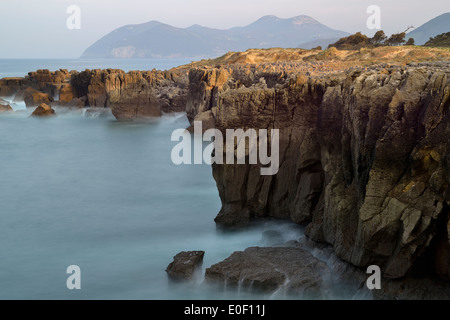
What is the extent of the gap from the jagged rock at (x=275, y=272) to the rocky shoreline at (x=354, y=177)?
3 cm

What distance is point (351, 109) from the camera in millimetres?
12078

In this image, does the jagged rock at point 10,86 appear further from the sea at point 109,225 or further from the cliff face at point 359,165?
the cliff face at point 359,165

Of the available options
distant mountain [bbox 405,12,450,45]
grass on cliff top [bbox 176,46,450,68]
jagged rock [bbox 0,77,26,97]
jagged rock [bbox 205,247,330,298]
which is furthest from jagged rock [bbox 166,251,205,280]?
distant mountain [bbox 405,12,450,45]

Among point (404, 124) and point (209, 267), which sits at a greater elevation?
point (404, 124)

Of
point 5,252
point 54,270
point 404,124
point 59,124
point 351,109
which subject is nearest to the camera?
point 404,124

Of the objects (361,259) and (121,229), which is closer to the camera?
(361,259)

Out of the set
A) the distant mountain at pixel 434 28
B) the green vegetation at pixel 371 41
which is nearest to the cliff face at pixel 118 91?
the green vegetation at pixel 371 41

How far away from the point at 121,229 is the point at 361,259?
9227 millimetres

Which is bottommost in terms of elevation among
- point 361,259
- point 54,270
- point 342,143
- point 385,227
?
point 54,270

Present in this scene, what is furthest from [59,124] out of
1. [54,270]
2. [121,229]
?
[54,270]

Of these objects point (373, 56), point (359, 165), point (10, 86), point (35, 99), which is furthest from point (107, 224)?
point (10, 86)

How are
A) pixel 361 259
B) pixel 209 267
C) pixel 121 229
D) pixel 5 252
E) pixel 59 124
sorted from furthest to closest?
pixel 59 124, pixel 121 229, pixel 5 252, pixel 209 267, pixel 361 259

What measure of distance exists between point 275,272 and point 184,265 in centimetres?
244
